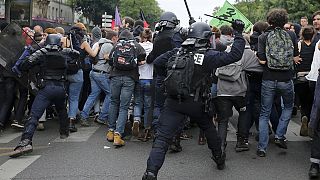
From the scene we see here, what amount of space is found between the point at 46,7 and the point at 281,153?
68.0 m

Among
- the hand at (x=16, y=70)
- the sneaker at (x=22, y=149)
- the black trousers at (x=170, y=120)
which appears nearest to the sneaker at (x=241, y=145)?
the black trousers at (x=170, y=120)

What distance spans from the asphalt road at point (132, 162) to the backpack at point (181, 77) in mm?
1142

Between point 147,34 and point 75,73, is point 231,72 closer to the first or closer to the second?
point 147,34

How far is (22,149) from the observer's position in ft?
21.2

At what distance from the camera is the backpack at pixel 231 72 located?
248 inches

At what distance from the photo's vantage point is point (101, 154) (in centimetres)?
660

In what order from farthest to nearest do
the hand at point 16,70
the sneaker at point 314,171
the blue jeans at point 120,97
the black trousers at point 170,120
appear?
the hand at point 16,70 < the blue jeans at point 120,97 < the sneaker at point 314,171 < the black trousers at point 170,120

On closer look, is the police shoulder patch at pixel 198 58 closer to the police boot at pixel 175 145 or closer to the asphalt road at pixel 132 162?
the asphalt road at pixel 132 162

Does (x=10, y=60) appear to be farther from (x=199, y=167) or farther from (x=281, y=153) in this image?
(x=281, y=153)

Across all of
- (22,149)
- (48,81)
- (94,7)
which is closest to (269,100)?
(48,81)

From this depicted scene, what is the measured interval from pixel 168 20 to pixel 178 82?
2010 mm

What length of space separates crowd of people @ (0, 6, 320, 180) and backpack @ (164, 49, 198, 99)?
0.01 meters

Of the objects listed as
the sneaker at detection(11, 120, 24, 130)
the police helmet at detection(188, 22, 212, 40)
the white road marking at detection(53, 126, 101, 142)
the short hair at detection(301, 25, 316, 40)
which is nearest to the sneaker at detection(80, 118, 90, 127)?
the white road marking at detection(53, 126, 101, 142)

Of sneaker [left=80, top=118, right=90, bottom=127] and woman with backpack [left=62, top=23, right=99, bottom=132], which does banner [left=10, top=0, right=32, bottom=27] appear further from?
sneaker [left=80, top=118, right=90, bottom=127]
